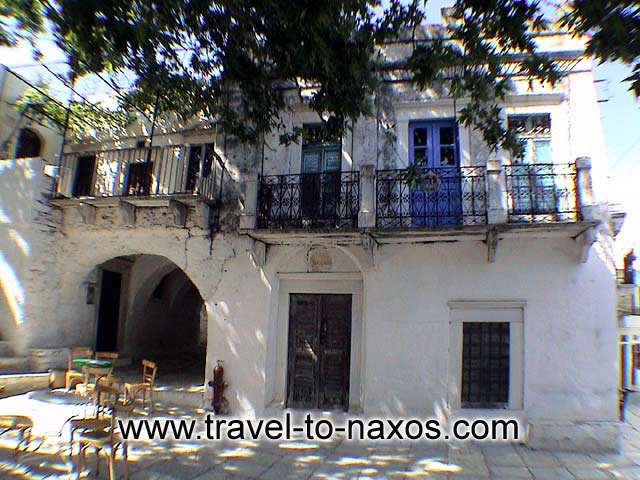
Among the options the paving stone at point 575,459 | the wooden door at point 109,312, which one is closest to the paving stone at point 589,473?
the paving stone at point 575,459

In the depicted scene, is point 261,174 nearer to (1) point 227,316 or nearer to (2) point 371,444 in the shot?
(1) point 227,316

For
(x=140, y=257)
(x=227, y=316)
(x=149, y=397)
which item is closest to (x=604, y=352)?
(x=227, y=316)

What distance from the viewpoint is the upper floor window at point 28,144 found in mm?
11211

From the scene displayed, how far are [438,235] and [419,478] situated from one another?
12.3 feet

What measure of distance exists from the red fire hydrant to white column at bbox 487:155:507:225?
18.2 ft

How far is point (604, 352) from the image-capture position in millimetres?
6965

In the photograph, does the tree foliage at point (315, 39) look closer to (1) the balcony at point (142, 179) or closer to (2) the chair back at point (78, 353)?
(1) the balcony at point (142, 179)

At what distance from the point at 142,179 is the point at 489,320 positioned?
782 cm

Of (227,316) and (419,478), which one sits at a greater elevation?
(227,316)

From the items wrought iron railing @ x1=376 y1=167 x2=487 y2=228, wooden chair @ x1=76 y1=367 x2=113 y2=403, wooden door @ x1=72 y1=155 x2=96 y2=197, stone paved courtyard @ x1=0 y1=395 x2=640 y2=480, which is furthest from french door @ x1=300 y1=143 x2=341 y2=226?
wooden door @ x1=72 y1=155 x2=96 y2=197

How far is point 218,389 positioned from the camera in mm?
7953

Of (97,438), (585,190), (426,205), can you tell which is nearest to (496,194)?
(426,205)

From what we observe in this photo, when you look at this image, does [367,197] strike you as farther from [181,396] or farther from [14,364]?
[14,364]

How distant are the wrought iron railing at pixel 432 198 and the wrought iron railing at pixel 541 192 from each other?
544mm
